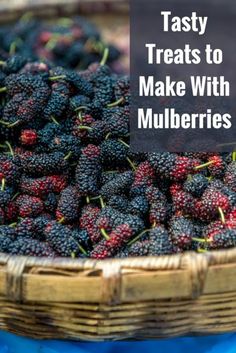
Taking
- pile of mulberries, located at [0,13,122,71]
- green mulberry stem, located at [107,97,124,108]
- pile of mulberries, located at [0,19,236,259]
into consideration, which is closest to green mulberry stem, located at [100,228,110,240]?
pile of mulberries, located at [0,19,236,259]

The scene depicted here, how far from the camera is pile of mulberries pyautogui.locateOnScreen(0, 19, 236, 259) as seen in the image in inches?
38.2

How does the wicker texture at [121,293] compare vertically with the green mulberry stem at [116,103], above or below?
below

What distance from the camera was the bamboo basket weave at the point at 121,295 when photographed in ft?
2.74

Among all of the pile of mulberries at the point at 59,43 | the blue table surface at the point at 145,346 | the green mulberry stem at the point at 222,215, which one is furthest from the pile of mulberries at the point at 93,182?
the pile of mulberries at the point at 59,43

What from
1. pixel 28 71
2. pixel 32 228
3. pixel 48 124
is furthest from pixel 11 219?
pixel 28 71

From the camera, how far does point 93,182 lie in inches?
41.6

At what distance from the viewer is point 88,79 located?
48.8 inches

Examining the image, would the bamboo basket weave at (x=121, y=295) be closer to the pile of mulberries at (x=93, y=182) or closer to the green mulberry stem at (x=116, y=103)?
the pile of mulberries at (x=93, y=182)

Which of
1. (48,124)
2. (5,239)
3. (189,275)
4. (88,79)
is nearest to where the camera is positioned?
(189,275)

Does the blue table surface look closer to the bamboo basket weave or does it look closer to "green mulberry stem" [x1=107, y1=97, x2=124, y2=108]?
the bamboo basket weave

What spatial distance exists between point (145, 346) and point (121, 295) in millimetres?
196

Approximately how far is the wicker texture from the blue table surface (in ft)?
0.20

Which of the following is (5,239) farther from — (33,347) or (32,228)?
(33,347)

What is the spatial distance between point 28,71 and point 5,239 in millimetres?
404
